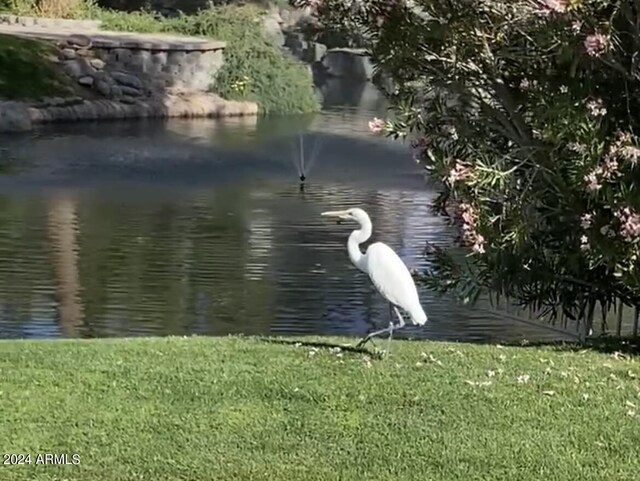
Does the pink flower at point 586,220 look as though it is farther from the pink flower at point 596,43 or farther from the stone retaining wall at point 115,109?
the stone retaining wall at point 115,109

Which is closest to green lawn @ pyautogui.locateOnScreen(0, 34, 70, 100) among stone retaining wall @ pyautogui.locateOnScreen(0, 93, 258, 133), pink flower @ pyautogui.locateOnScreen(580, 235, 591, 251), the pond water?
stone retaining wall @ pyautogui.locateOnScreen(0, 93, 258, 133)

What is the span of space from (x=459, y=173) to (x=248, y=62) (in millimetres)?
18748

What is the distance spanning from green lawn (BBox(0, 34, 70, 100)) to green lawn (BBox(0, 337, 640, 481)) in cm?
1559

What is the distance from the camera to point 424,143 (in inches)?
272

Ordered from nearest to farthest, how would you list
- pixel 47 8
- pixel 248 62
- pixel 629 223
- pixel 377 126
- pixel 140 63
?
pixel 629 223 → pixel 377 126 → pixel 140 63 → pixel 248 62 → pixel 47 8

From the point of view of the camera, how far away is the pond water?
835cm

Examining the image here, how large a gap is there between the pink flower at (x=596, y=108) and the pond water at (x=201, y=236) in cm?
222

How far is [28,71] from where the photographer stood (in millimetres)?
21562

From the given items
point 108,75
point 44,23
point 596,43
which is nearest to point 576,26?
→ point 596,43

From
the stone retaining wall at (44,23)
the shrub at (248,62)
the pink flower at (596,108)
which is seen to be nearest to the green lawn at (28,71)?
the stone retaining wall at (44,23)

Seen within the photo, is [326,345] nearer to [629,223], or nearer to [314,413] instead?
[314,413]

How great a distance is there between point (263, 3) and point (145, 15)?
390cm

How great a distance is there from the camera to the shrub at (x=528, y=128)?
5992 millimetres

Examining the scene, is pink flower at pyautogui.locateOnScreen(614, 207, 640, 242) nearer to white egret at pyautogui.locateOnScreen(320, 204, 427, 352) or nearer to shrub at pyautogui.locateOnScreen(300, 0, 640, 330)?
shrub at pyautogui.locateOnScreen(300, 0, 640, 330)
